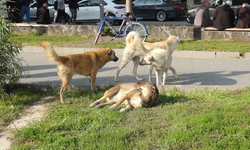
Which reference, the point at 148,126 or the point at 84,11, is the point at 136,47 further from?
the point at 84,11

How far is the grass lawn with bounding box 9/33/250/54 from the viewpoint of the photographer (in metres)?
11.4

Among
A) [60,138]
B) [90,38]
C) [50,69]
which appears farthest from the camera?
[90,38]

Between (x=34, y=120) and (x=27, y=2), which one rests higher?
(x=27, y=2)

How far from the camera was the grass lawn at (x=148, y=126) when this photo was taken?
4148 millimetres

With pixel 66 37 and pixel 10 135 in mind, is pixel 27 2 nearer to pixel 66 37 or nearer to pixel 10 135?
pixel 66 37

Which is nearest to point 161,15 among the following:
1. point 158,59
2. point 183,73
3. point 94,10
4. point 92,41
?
point 94,10

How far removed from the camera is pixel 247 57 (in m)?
A: 10.6

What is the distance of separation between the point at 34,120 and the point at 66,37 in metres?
9.34

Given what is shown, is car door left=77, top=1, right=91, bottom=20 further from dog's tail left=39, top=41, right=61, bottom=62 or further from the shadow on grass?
dog's tail left=39, top=41, right=61, bottom=62

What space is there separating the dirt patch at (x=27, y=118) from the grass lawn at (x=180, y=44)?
20.5 ft

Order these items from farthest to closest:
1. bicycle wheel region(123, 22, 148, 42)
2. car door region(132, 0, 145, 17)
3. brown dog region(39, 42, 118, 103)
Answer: car door region(132, 0, 145, 17) < bicycle wheel region(123, 22, 148, 42) < brown dog region(39, 42, 118, 103)

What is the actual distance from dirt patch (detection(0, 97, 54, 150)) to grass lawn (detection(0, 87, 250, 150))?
14 centimetres

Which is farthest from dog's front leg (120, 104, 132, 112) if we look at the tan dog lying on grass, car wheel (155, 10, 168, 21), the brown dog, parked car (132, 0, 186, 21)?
car wheel (155, 10, 168, 21)

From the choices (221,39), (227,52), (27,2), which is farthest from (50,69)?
(27,2)
